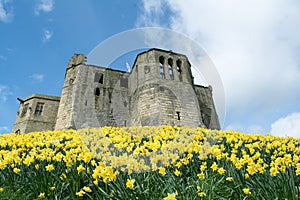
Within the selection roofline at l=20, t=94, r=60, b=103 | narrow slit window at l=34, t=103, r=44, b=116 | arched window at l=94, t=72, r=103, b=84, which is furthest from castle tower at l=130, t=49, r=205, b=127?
narrow slit window at l=34, t=103, r=44, b=116

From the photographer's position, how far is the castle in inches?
662

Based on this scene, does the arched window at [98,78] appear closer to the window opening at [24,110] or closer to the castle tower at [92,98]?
the castle tower at [92,98]

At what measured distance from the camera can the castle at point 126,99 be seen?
1681 centimetres

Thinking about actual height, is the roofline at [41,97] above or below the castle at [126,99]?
above

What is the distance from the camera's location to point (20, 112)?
961 inches

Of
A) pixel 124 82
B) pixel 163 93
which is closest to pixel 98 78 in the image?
pixel 124 82

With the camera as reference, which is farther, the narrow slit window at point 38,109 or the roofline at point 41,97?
the roofline at point 41,97

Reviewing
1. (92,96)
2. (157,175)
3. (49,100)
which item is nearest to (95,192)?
(157,175)

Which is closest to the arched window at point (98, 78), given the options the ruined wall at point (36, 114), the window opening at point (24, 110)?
the ruined wall at point (36, 114)

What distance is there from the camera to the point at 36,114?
2316 centimetres

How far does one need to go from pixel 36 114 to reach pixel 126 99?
34.8 ft

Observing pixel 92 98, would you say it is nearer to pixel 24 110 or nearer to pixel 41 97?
pixel 41 97

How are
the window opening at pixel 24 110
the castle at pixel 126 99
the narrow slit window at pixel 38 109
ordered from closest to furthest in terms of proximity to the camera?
the castle at pixel 126 99 < the narrow slit window at pixel 38 109 < the window opening at pixel 24 110

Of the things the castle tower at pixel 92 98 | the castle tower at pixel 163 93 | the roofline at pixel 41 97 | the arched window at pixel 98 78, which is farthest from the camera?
the roofline at pixel 41 97
